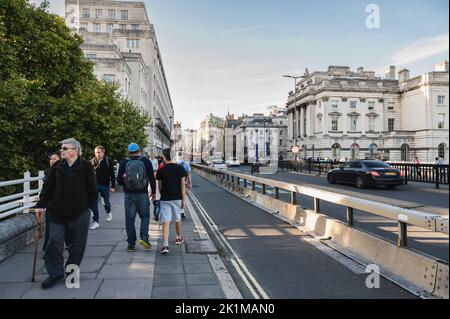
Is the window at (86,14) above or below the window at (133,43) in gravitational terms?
above

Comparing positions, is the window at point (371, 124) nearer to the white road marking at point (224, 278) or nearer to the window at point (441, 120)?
the white road marking at point (224, 278)

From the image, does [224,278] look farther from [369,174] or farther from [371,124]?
[371,124]

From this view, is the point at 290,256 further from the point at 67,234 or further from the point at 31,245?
the point at 31,245

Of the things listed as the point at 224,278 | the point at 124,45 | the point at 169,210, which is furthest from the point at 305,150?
the point at 224,278

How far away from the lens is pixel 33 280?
197 inches

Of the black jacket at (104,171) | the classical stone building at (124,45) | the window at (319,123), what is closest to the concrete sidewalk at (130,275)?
the black jacket at (104,171)

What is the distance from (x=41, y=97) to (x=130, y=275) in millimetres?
13978

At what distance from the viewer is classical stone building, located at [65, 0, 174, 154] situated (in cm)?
4774

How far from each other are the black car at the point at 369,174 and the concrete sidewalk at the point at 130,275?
14.2 meters

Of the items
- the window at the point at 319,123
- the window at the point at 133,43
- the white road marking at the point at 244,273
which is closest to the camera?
the white road marking at the point at 244,273

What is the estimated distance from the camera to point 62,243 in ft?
16.5

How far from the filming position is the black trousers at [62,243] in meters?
4.89

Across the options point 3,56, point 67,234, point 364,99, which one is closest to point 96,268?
point 67,234

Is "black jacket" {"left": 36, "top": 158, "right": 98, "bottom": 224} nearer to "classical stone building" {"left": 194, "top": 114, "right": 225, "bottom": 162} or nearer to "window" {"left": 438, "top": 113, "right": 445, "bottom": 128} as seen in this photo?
"window" {"left": 438, "top": 113, "right": 445, "bottom": 128}
